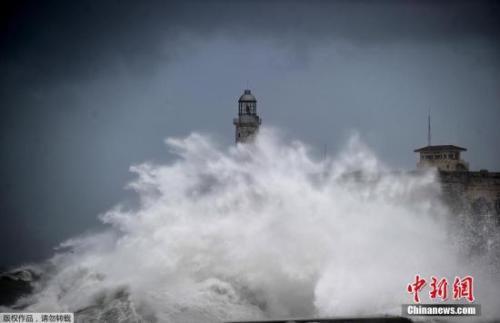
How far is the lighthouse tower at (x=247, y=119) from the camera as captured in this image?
2840 inches

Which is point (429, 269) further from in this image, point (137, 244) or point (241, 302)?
point (137, 244)

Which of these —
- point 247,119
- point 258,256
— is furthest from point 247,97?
point 258,256

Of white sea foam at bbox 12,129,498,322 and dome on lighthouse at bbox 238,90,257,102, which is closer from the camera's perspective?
white sea foam at bbox 12,129,498,322

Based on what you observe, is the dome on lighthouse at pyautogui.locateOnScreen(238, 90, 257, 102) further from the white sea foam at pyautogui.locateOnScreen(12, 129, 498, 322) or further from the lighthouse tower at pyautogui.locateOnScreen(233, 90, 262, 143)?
the white sea foam at pyautogui.locateOnScreen(12, 129, 498, 322)

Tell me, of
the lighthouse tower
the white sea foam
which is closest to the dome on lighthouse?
the lighthouse tower

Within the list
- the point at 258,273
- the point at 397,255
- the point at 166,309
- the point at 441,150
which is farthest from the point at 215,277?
the point at 441,150

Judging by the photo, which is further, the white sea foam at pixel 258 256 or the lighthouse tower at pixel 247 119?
the lighthouse tower at pixel 247 119

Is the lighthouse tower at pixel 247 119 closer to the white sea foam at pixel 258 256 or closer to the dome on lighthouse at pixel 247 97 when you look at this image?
the dome on lighthouse at pixel 247 97

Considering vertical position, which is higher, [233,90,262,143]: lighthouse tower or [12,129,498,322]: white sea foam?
[233,90,262,143]: lighthouse tower

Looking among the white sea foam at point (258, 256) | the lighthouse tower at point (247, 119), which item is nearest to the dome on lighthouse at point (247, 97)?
the lighthouse tower at point (247, 119)

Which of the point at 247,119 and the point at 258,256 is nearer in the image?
the point at 258,256

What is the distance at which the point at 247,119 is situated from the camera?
238 feet

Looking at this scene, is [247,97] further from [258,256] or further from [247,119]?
[258,256]

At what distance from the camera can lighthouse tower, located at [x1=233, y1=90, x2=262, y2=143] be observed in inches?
2840
